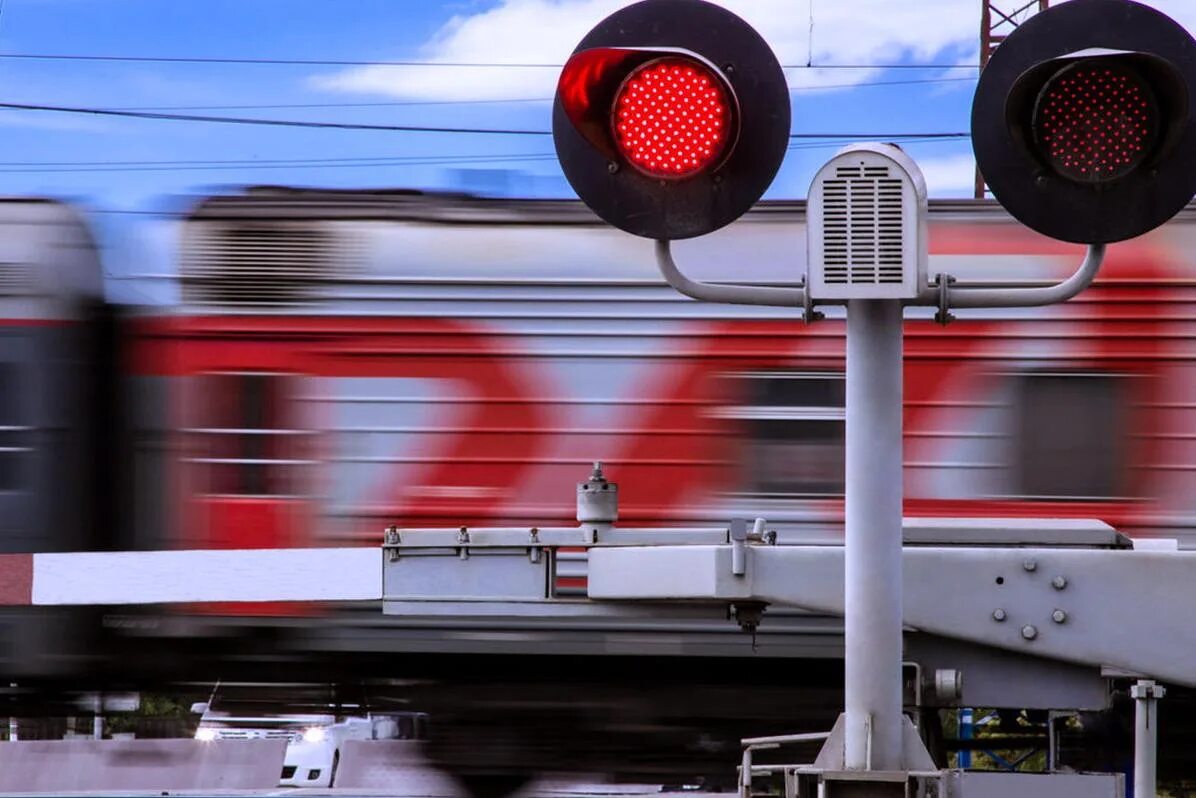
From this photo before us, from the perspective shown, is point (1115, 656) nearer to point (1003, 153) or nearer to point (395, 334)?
point (1003, 153)

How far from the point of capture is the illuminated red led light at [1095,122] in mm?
2270

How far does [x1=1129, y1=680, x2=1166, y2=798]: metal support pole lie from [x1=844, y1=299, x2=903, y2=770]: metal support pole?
0.53 meters

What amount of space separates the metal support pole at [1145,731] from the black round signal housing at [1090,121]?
76 cm

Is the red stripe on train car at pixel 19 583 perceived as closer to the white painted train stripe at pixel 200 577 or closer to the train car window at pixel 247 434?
the white painted train stripe at pixel 200 577

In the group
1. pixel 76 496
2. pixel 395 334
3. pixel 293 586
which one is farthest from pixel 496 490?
pixel 293 586

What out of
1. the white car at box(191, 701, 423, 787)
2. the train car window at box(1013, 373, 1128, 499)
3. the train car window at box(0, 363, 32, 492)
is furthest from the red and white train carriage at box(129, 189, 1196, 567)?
the white car at box(191, 701, 423, 787)

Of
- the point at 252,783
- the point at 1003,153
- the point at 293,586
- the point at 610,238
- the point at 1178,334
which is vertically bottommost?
the point at 252,783

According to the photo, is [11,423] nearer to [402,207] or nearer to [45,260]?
[45,260]

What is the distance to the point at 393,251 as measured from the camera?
9.48 metres

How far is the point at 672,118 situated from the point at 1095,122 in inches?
24.0

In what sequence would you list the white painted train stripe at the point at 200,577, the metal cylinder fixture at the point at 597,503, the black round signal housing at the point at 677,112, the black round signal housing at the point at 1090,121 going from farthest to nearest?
the metal cylinder fixture at the point at 597,503 < the white painted train stripe at the point at 200,577 < the black round signal housing at the point at 677,112 < the black round signal housing at the point at 1090,121

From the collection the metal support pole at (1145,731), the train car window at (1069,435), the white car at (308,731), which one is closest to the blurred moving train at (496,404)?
the train car window at (1069,435)

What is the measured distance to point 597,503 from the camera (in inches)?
118

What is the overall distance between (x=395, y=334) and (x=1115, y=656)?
7.09 m
